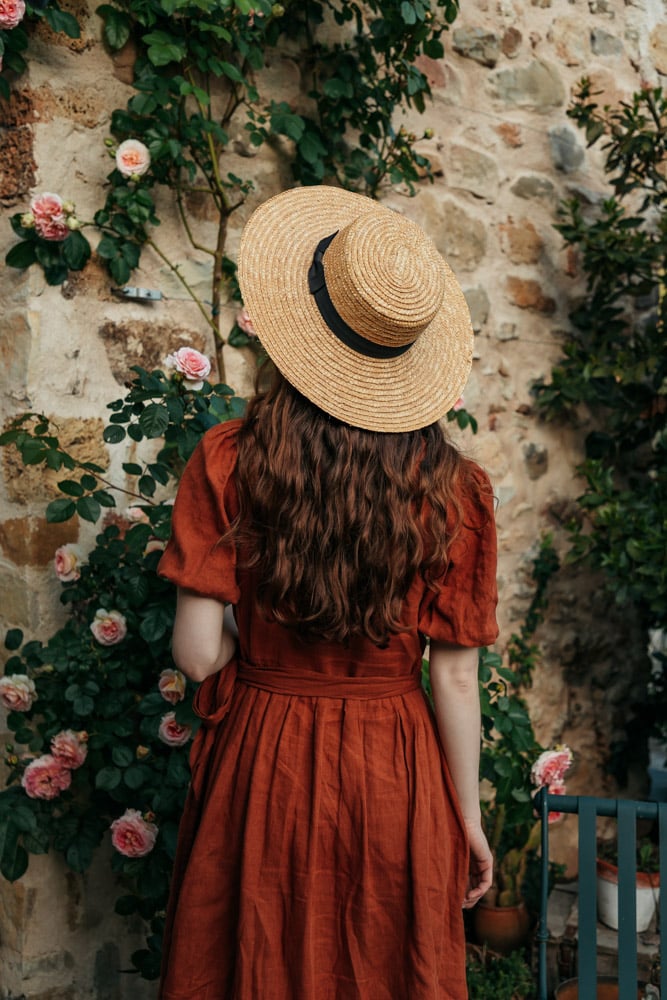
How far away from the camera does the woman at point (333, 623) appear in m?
1.44

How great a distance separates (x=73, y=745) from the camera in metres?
2.06

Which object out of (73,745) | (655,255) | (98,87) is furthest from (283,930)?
(655,255)

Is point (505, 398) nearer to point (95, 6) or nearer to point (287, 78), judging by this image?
point (287, 78)

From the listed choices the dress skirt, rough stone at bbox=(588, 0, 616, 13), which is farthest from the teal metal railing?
rough stone at bbox=(588, 0, 616, 13)

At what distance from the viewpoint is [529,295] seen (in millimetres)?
3301

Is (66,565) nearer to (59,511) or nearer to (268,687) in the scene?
(59,511)

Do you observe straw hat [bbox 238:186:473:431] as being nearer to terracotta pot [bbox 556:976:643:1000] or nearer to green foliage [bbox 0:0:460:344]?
green foliage [bbox 0:0:460:344]

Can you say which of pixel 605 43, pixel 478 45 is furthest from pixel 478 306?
pixel 605 43

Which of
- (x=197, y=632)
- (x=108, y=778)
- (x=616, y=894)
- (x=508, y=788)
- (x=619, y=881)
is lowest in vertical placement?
(x=616, y=894)

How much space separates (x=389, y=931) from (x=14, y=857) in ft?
3.12

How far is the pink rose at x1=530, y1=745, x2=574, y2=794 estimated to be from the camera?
2.41 metres

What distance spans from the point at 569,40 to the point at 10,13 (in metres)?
2.20

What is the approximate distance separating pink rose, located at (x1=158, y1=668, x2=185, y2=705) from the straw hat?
86 cm

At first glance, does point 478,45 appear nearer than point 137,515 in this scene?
No
